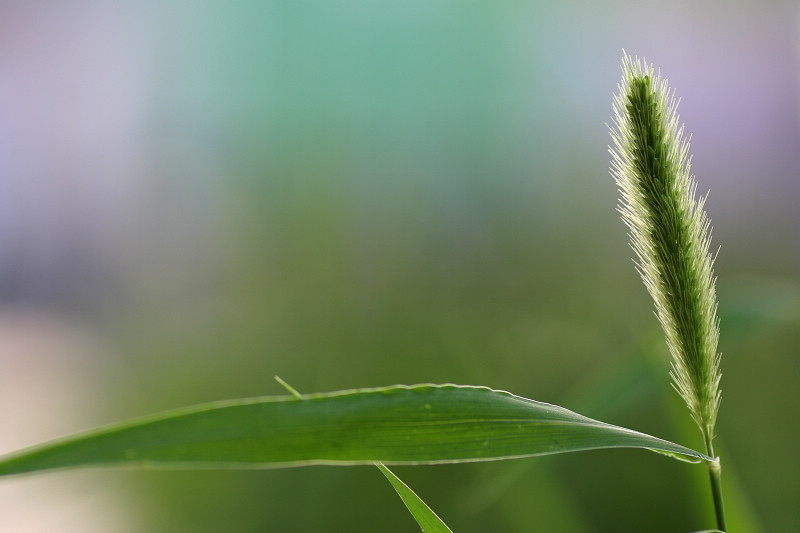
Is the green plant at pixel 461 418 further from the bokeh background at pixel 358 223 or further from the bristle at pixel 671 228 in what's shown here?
the bokeh background at pixel 358 223

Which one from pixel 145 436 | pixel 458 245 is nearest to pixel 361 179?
pixel 458 245

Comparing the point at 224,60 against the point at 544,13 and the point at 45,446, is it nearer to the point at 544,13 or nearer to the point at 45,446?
the point at 544,13

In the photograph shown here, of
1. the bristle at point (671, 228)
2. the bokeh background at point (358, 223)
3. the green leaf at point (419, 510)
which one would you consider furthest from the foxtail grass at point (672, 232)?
the bokeh background at point (358, 223)

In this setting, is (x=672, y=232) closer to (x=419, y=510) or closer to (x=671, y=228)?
(x=671, y=228)

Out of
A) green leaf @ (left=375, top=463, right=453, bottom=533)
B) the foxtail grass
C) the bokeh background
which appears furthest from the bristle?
the bokeh background

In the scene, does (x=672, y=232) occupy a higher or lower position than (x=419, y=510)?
higher

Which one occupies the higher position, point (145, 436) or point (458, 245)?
point (145, 436)

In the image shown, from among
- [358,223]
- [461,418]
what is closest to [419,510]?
[461,418]

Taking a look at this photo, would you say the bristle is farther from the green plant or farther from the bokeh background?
the bokeh background
